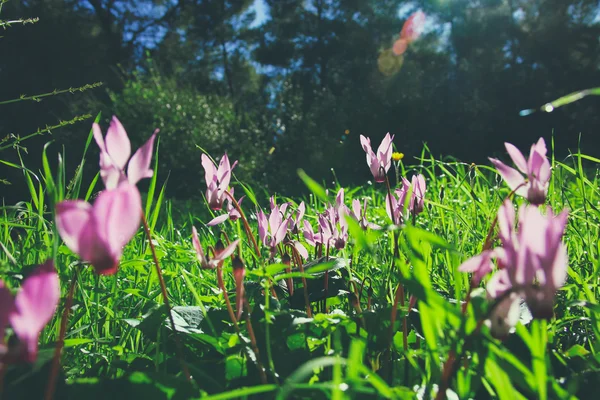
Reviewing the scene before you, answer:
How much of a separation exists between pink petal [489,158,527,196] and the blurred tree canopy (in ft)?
13.5

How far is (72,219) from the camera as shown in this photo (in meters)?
0.46

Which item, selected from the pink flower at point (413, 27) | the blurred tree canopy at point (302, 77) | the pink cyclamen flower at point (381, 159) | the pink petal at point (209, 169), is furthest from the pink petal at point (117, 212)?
the pink flower at point (413, 27)

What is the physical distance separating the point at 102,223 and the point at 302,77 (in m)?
21.5

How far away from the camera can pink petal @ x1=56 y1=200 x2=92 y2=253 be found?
44 cm

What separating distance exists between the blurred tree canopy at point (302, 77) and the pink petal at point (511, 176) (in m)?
4.11

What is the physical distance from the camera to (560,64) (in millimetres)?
14938

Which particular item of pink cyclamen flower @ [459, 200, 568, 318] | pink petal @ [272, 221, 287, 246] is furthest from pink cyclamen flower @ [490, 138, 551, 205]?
pink petal @ [272, 221, 287, 246]

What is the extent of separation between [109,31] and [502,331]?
20.4m

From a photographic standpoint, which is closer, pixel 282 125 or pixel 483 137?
pixel 282 125

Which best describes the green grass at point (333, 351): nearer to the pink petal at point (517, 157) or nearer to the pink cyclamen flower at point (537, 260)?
the pink cyclamen flower at point (537, 260)

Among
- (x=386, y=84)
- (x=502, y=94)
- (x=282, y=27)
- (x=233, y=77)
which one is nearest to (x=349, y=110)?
(x=386, y=84)

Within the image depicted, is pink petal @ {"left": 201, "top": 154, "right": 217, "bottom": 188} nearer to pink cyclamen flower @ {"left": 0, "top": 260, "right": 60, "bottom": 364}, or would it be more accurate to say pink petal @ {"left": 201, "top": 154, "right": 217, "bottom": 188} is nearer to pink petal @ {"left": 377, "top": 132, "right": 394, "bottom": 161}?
pink petal @ {"left": 377, "top": 132, "right": 394, "bottom": 161}

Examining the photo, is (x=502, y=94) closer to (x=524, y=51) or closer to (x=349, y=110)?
(x=524, y=51)

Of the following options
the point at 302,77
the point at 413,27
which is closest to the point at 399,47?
the point at 413,27
